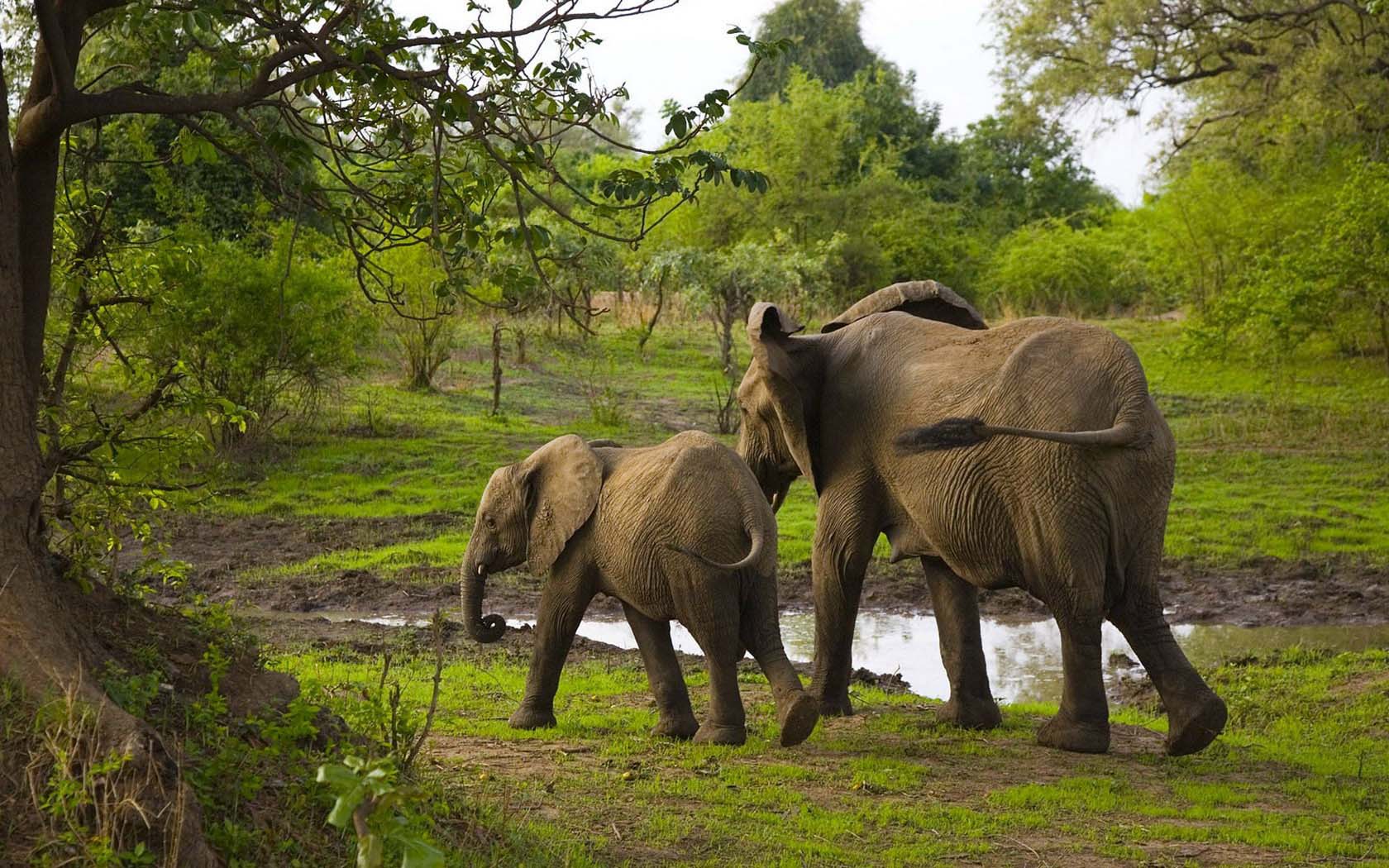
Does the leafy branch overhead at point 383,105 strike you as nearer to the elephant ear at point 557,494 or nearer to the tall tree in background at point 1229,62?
the elephant ear at point 557,494

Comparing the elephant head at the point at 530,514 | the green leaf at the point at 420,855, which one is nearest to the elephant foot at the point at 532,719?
the elephant head at the point at 530,514

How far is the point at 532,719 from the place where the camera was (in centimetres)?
922

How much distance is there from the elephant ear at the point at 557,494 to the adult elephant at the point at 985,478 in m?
1.24

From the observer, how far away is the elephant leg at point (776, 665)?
8.35 m

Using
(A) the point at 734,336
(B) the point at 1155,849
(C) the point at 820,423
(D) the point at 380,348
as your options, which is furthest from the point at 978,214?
(B) the point at 1155,849

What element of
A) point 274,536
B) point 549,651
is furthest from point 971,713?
point 274,536

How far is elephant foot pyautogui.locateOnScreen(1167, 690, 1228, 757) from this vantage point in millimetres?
8562

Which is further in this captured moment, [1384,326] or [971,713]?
[1384,326]

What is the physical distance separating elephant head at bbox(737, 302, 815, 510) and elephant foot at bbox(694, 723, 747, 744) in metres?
1.72

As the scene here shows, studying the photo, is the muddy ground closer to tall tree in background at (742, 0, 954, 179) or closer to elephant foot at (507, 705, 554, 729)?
elephant foot at (507, 705, 554, 729)

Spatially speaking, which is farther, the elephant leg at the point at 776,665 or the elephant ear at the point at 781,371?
the elephant ear at the point at 781,371

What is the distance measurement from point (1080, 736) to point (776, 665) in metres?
1.75

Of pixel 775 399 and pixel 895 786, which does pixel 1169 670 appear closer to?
pixel 895 786

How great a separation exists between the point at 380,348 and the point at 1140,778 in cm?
1896
